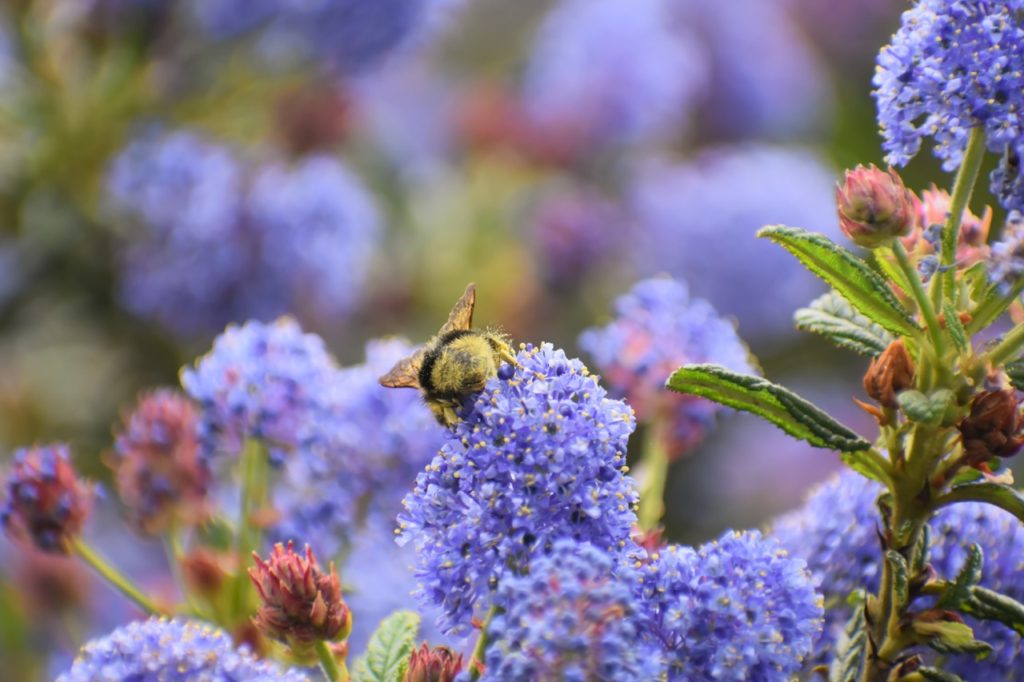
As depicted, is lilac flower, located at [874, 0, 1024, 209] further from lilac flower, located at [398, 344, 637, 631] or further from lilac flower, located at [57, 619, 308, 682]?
lilac flower, located at [57, 619, 308, 682]

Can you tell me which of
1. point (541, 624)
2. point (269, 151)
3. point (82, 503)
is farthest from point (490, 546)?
point (269, 151)

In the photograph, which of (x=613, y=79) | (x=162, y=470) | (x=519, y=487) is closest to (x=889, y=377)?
(x=519, y=487)

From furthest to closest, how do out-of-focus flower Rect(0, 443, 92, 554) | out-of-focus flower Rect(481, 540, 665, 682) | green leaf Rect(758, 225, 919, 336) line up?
out-of-focus flower Rect(0, 443, 92, 554) → green leaf Rect(758, 225, 919, 336) → out-of-focus flower Rect(481, 540, 665, 682)

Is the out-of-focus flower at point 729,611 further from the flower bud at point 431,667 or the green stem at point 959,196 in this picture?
the green stem at point 959,196

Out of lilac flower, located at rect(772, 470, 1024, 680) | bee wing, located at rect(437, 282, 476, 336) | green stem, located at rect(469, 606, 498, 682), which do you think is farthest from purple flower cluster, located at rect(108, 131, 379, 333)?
green stem, located at rect(469, 606, 498, 682)

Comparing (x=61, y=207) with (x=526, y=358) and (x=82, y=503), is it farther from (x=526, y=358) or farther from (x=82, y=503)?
(x=526, y=358)

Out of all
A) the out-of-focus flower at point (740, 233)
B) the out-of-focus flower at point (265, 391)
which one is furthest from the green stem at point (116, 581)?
the out-of-focus flower at point (740, 233)

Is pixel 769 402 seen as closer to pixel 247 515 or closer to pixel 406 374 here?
pixel 406 374
